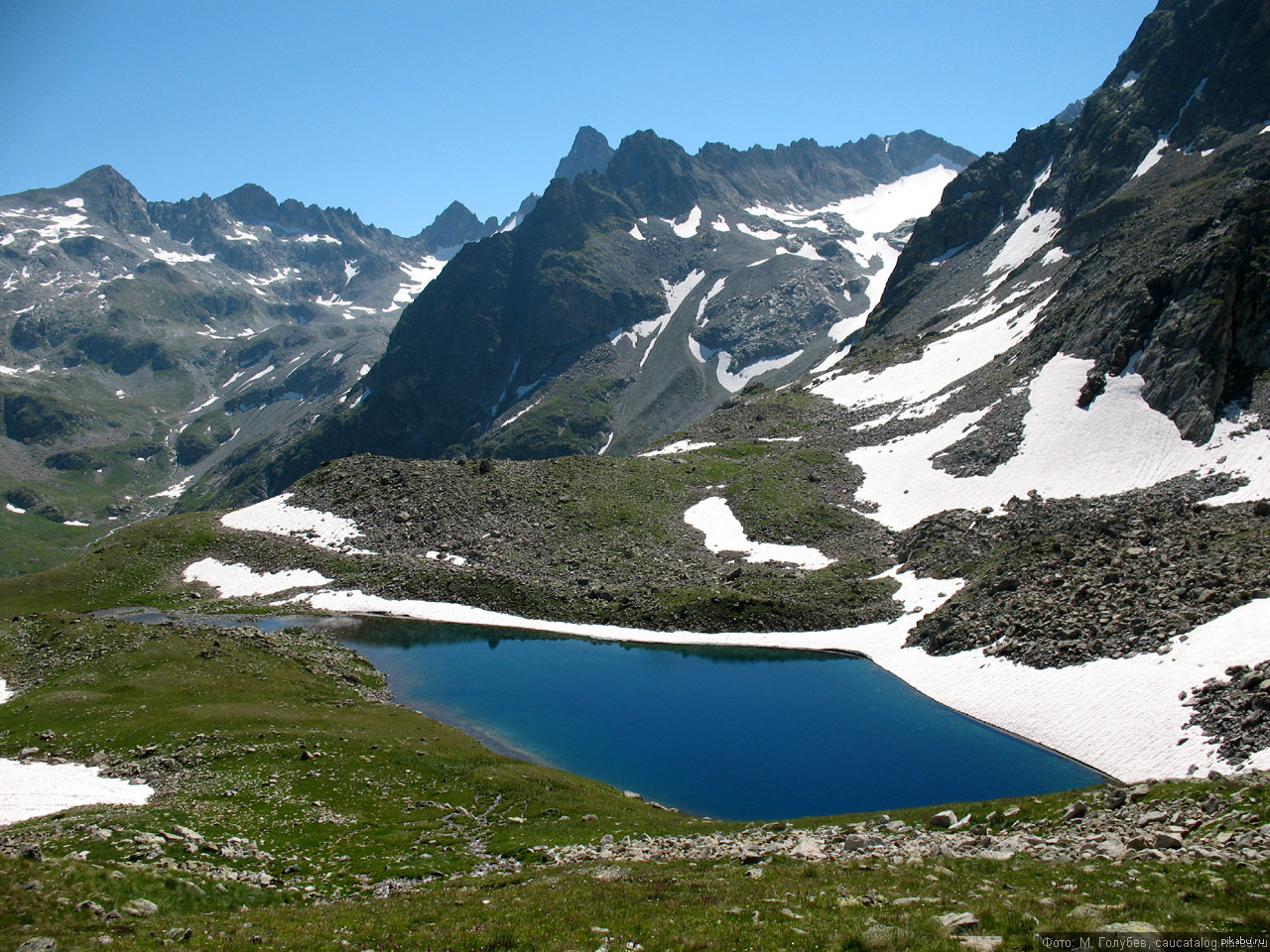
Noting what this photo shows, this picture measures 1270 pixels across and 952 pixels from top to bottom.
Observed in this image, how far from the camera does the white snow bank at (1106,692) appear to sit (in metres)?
32.8

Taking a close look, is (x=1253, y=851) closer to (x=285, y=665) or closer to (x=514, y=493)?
(x=285, y=665)

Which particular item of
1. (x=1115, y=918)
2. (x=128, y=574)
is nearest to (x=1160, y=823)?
(x=1115, y=918)

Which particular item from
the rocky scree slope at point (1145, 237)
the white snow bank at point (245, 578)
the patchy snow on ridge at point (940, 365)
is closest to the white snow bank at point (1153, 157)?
the rocky scree slope at point (1145, 237)

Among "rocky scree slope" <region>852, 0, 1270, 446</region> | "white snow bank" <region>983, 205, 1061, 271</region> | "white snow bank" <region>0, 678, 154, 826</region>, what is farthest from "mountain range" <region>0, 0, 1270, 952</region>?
"white snow bank" <region>983, 205, 1061, 271</region>

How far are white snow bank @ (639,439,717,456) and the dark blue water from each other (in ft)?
168

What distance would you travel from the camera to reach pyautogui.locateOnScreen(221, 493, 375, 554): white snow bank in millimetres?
83312

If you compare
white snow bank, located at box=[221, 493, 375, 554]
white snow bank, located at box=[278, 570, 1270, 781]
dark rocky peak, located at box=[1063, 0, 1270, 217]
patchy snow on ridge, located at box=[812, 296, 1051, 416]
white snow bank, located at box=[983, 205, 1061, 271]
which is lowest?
white snow bank, located at box=[278, 570, 1270, 781]

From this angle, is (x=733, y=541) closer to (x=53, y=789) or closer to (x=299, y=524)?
(x=299, y=524)

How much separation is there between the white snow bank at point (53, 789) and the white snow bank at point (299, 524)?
50.9 meters

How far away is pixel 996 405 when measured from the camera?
87062 mm

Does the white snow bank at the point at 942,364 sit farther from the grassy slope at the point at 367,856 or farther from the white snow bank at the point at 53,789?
the white snow bank at the point at 53,789

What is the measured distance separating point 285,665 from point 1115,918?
50781 mm

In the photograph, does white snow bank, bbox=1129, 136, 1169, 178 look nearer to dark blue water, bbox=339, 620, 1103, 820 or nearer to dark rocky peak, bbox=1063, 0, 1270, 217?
dark rocky peak, bbox=1063, 0, 1270, 217

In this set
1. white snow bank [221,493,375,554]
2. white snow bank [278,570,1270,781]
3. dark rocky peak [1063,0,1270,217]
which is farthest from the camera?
dark rocky peak [1063,0,1270,217]
